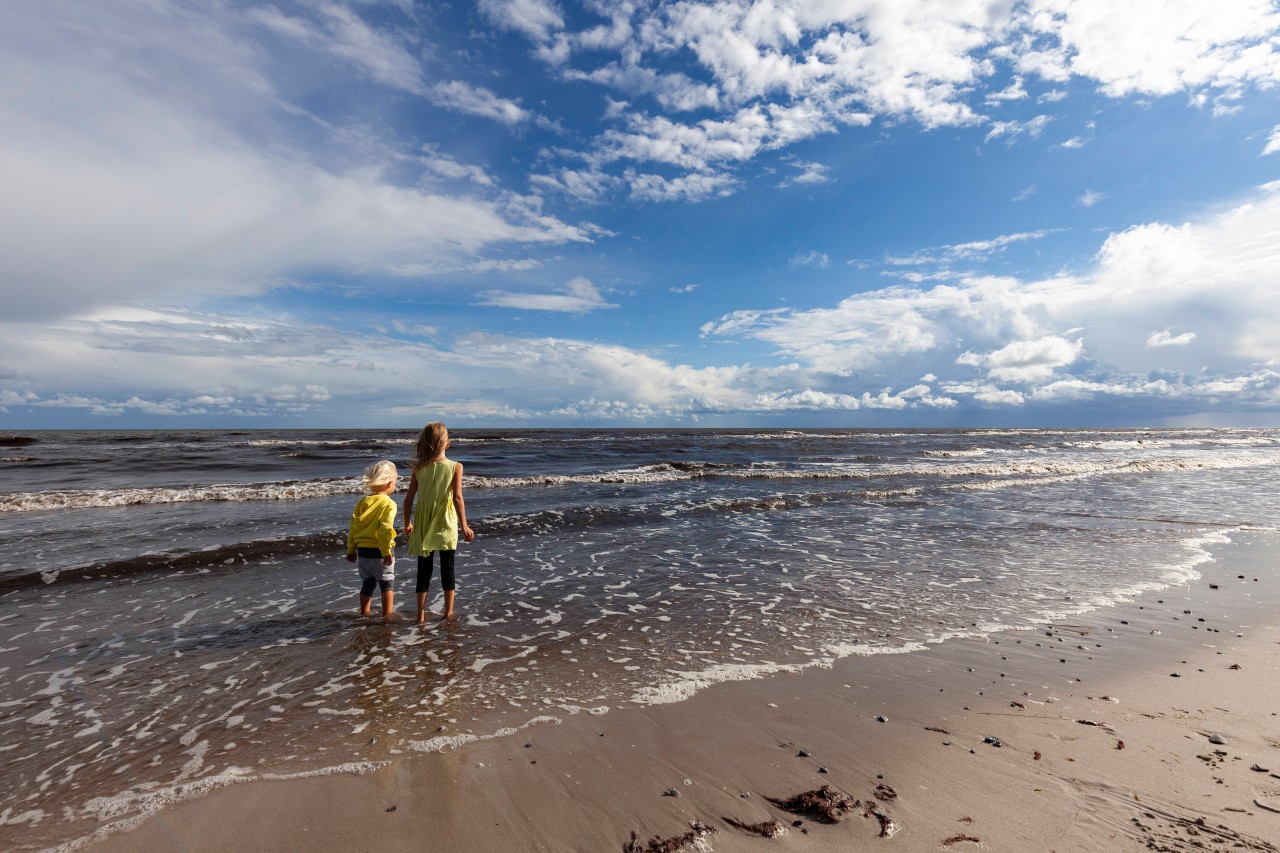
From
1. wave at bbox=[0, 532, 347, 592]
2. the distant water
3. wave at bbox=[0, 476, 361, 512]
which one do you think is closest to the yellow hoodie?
the distant water

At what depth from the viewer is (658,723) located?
454cm

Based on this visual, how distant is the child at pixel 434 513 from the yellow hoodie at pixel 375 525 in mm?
211

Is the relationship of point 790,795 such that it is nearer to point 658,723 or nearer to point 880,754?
point 880,754

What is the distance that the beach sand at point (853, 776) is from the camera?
10.5 feet

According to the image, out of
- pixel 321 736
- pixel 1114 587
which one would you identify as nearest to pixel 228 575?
pixel 321 736

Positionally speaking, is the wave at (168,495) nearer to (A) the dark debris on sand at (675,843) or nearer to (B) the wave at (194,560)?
(B) the wave at (194,560)

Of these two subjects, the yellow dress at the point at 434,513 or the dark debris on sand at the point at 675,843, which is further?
the yellow dress at the point at 434,513

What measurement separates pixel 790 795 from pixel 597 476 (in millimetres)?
21141

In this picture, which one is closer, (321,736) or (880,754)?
(880,754)

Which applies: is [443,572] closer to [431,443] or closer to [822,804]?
[431,443]

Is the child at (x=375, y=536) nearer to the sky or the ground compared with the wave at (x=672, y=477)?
nearer to the sky

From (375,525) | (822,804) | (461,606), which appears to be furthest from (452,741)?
(461,606)

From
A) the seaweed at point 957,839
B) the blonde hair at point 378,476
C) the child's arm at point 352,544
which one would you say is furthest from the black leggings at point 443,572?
the seaweed at point 957,839

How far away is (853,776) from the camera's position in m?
3.77
